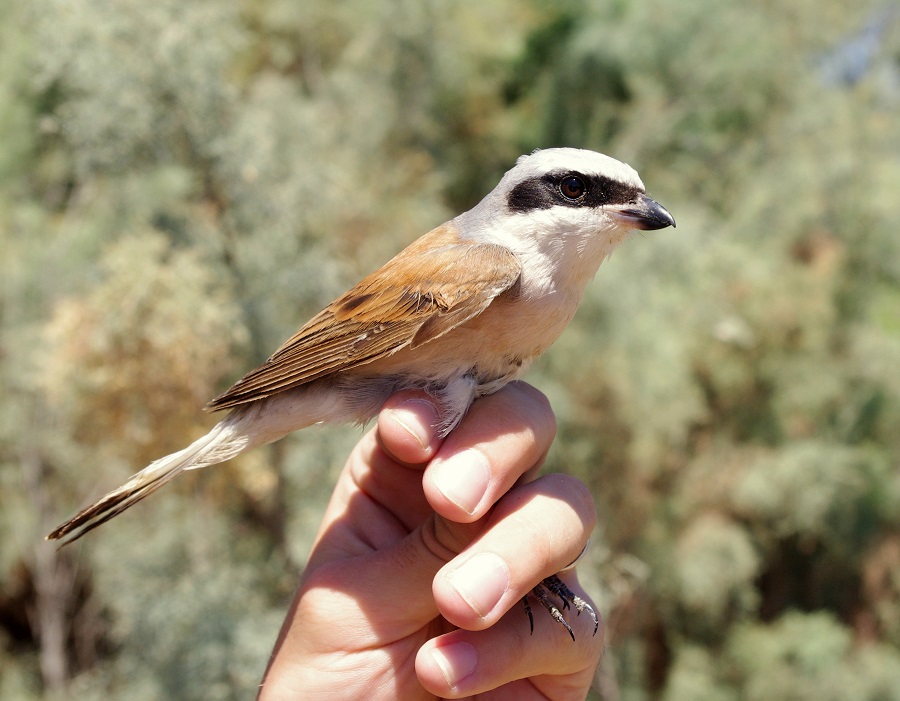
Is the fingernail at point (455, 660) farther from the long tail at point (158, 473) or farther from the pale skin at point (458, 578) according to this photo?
the long tail at point (158, 473)

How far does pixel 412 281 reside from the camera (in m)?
1.51

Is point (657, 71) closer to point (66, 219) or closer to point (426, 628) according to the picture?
point (66, 219)

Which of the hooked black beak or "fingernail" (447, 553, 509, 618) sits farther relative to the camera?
the hooked black beak

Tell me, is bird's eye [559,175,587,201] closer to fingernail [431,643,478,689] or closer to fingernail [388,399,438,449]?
fingernail [388,399,438,449]

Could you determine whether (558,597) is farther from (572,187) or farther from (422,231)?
(422,231)

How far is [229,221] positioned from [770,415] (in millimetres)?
3557

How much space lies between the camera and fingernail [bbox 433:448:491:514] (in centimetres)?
130

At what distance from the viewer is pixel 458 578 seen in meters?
1.22

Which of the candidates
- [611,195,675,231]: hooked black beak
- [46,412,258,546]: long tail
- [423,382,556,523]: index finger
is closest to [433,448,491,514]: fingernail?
[423,382,556,523]: index finger

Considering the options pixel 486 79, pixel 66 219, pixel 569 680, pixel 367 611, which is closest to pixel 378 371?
pixel 367 611

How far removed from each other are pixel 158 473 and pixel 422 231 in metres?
3.04

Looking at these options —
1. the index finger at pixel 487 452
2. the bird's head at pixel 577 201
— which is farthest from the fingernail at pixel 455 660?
the bird's head at pixel 577 201

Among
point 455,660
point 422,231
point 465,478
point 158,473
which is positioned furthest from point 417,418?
point 422,231

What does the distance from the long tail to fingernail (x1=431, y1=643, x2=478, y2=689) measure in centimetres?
62
